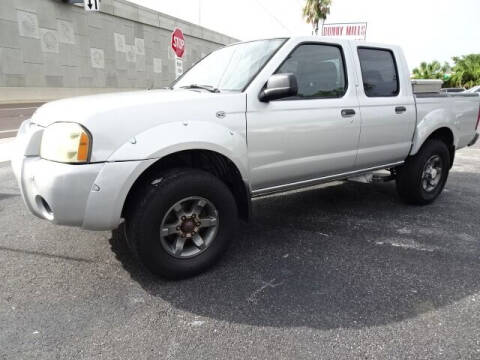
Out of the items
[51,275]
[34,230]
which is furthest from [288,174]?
[34,230]

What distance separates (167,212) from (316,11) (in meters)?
38.2

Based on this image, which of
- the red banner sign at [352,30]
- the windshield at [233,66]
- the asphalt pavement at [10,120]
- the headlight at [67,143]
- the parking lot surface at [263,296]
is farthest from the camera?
the red banner sign at [352,30]

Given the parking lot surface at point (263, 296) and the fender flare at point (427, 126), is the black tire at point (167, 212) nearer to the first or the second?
the parking lot surface at point (263, 296)

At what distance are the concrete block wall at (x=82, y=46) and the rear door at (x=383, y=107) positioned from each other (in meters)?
19.4

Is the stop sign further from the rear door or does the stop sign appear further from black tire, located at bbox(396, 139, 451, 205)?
black tire, located at bbox(396, 139, 451, 205)

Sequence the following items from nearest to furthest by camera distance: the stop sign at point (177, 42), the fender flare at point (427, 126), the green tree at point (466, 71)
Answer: the fender flare at point (427, 126), the stop sign at point (177, 42), the green tree at point (466, 71)

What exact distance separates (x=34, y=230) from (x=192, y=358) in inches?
99.1

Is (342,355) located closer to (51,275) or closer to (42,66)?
(51,275)

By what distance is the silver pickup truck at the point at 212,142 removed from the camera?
7.77ft

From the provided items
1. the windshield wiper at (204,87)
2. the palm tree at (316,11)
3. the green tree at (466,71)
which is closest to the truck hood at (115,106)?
the windshield wiper at (204,87)

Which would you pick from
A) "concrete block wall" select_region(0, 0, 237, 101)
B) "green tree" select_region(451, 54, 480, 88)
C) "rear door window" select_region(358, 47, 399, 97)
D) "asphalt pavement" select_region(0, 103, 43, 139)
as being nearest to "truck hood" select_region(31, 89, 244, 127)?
"rear door window" select_region(358, 47, 399, 97)

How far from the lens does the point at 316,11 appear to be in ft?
118

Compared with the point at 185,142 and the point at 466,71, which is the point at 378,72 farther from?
the point at 466,71

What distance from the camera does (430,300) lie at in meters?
2.57
